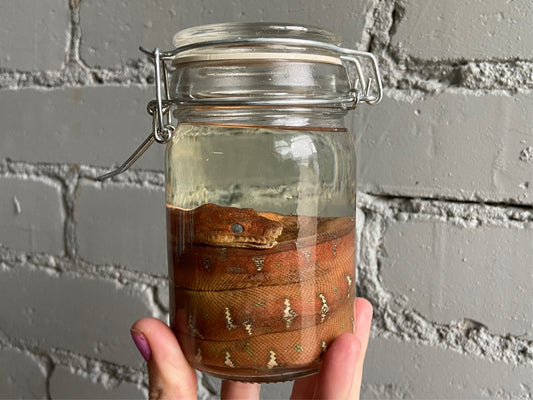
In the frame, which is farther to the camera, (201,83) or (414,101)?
(414,101)

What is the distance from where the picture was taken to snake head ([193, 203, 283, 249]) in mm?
384

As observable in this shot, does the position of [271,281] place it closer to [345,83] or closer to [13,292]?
[345,83]

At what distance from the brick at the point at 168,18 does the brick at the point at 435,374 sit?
1.12 ft

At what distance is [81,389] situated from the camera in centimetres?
81

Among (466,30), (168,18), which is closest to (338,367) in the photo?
(466,30)

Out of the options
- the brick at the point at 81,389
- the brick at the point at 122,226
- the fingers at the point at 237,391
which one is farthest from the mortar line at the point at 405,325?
the brick at the point at 81,389

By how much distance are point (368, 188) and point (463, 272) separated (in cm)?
13

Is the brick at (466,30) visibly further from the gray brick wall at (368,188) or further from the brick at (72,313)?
the brick at (72,313)

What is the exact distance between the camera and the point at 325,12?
0.58m

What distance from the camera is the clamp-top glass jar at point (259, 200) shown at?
0.39m

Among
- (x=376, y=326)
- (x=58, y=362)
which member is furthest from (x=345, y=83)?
(x=58, y=362)

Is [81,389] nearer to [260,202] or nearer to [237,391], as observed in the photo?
[237,391]

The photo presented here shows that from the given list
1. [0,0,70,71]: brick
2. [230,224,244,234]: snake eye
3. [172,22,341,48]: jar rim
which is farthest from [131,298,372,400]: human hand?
[0,0,70,71]: brick

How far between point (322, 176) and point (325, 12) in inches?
9.3
